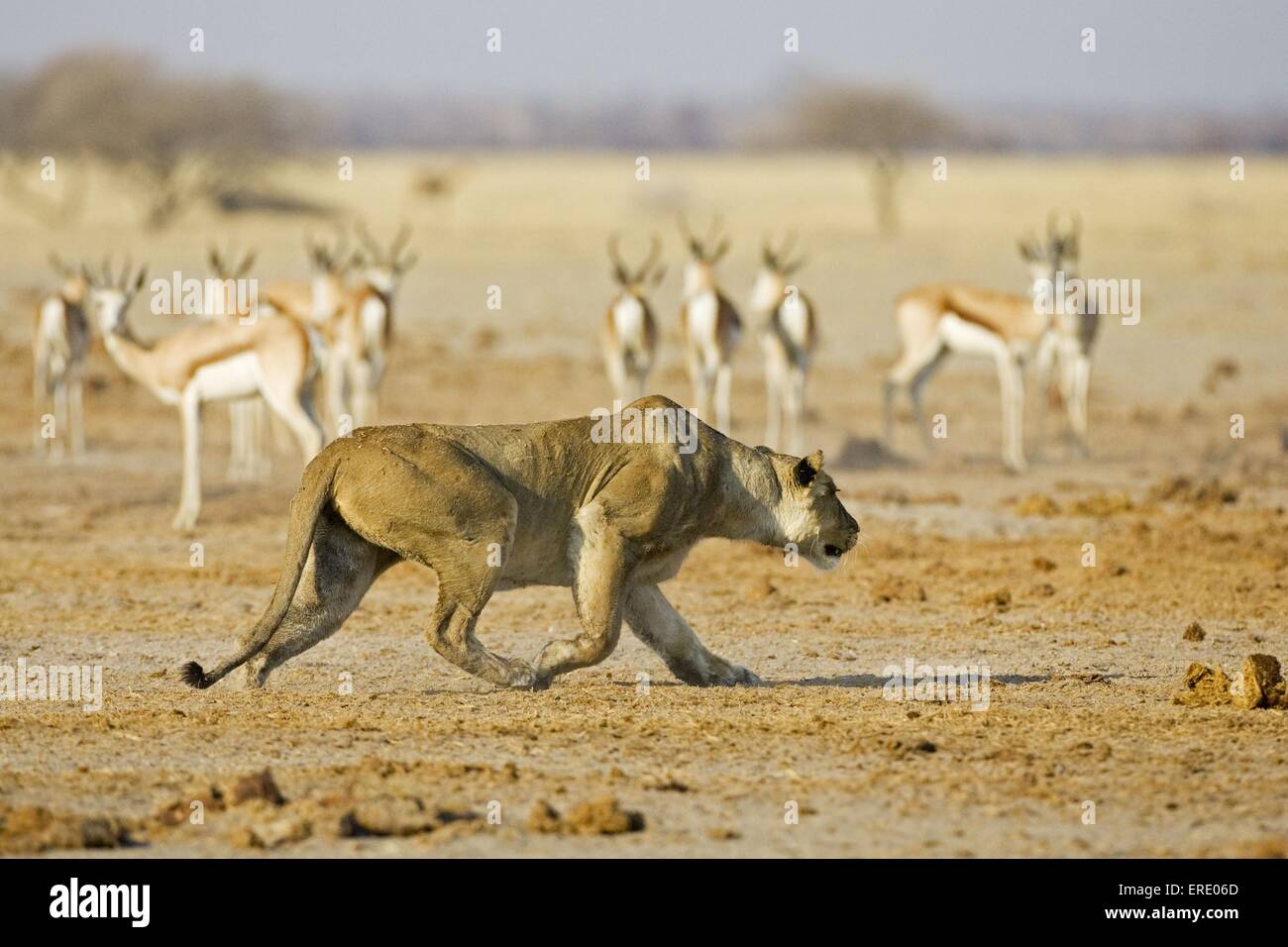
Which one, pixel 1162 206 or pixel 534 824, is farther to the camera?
pixel 1162 206

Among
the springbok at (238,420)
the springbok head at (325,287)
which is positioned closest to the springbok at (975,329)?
the springbok head at (325,287)

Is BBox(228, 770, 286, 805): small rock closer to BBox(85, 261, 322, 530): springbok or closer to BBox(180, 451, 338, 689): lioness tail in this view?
BBox(180, 451, 338, 689): lioness tail

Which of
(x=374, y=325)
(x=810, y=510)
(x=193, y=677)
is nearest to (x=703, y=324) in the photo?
(x=374, y=325)

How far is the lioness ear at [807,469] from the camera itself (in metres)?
9.85

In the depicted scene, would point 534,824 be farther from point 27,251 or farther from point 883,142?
point 883,142

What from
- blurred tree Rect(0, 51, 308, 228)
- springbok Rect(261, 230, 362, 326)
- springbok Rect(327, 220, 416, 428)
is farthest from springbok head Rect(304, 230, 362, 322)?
blurred tree Rect(0, 51, 308, 228)

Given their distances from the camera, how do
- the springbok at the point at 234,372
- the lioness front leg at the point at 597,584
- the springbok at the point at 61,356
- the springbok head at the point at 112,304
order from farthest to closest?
1. the springbok at the point at 61,356
2. the springbok head at the point at 112,304
3. the springbok at the point at 234,372
4. the lioness front leg at the point at 597,584

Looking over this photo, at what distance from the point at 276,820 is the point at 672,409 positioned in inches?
131

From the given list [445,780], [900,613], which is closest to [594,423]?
[445,780]

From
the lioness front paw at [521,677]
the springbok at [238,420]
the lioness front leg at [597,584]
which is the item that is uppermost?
the springbok at [238,420]

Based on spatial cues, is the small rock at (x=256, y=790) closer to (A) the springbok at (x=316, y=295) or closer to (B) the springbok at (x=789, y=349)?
(A) the springbok at (x=316, y=295)

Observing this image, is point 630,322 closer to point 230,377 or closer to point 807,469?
point 230,377

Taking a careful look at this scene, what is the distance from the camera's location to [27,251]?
1563 inches

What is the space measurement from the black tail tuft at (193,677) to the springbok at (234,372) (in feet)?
25.6
